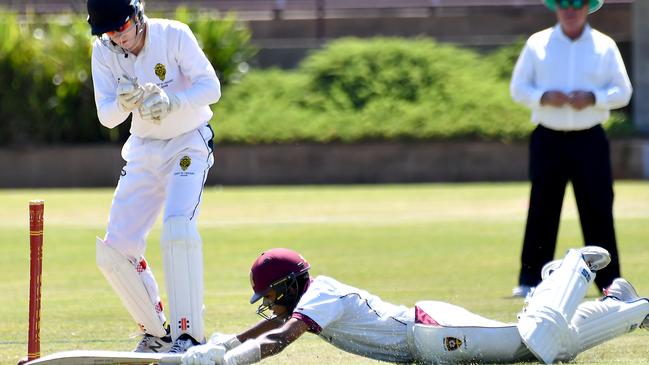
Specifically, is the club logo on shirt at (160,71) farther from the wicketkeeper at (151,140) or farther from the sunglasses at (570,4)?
the sunglasses at (570,4)

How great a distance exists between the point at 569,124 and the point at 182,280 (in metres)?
3.82

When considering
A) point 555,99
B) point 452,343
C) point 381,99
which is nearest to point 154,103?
point 452,343

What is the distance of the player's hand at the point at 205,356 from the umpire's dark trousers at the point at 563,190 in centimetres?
417

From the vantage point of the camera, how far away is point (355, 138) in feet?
68.2

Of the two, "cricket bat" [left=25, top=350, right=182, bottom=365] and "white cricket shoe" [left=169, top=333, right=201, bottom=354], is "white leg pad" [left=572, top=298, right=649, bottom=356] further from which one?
"cricket bat" [left=25, top=350, right=182, bottom=365]

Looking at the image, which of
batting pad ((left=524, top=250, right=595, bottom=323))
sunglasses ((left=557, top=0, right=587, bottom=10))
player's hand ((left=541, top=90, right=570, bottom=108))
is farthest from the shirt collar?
batting pad ((left=524, top=250, right=595, bottom=323))

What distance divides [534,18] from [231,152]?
6.33 m

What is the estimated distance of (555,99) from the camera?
8930 millimetres

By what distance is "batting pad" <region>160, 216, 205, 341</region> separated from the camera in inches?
243

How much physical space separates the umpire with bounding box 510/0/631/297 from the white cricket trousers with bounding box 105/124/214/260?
10.4 ft

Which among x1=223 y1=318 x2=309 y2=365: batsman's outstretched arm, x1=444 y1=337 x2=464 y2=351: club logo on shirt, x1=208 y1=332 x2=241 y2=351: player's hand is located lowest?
x1=444 y1=337 x2=464 y2=351: club logo on shirt

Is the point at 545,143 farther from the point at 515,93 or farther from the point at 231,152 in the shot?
the point at 231,152

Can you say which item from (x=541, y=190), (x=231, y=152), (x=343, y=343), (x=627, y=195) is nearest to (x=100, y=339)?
(x=343, y=343)

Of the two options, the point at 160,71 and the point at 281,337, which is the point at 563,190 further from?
the point at 281,337
